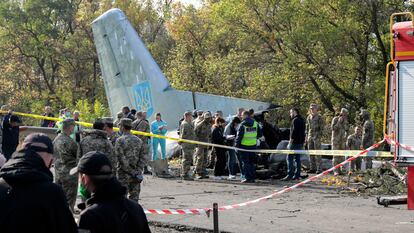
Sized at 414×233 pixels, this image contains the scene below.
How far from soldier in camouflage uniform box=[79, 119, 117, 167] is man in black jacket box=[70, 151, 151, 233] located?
5142 mm

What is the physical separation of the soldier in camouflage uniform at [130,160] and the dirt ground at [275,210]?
77 cm

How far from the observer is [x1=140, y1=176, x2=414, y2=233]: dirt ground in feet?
33.0

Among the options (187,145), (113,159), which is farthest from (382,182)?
(113,159)

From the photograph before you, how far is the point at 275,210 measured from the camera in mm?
11875

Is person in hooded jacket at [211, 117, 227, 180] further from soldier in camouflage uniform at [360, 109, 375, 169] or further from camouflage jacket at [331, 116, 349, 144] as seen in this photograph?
soldier in camouflage uniform at [360, 109, 375, 169]

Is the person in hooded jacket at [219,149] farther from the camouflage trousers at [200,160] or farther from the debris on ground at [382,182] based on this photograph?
the debris on ground at [382,182]

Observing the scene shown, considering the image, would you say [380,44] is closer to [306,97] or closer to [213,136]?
[306,97]

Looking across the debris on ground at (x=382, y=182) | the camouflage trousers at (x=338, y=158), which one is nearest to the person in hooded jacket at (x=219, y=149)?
the camouflage trousers at (x=338, y=158)

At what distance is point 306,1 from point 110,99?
9223 mm

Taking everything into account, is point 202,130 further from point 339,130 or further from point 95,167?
point 95,167

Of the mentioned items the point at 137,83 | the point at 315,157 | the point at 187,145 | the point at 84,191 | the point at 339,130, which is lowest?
the point at 84,191

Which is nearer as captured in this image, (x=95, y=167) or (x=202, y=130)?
(x=95, y=167)

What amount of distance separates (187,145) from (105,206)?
13.0 metres

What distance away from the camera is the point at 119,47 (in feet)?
68.4
